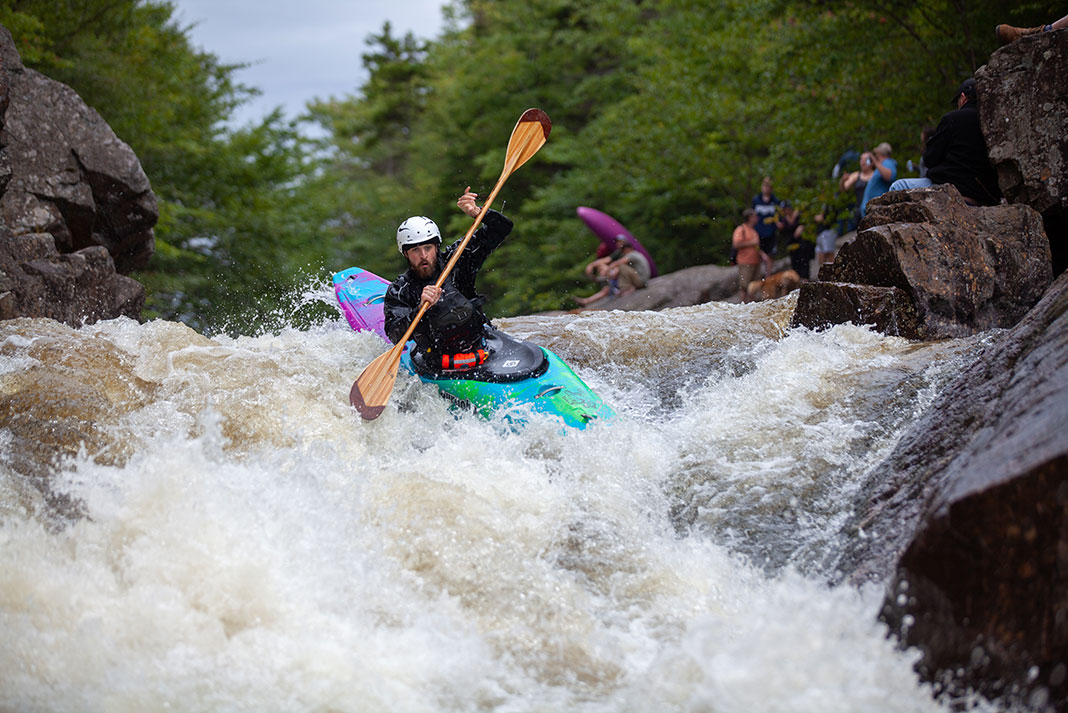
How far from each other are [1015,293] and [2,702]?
5700 mm

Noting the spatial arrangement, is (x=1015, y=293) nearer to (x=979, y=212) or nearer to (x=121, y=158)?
(x=979, y=212)

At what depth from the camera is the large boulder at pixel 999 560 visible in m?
2.22

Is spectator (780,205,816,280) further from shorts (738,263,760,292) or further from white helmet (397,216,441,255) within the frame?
white helmet (397,216,441,255)

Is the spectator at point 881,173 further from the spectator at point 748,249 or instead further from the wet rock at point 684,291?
the wet rock at point 684,291

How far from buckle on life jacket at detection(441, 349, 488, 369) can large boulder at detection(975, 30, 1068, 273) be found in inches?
147

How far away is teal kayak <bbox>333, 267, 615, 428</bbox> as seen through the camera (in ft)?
15.6

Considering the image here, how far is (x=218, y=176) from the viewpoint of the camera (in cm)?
1475

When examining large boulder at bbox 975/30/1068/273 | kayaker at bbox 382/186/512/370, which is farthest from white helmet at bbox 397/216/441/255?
large boulder at bbox 975/30/1068/273

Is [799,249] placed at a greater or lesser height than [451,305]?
lesser

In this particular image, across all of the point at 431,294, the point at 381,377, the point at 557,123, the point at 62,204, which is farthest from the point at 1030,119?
the point at 557,123

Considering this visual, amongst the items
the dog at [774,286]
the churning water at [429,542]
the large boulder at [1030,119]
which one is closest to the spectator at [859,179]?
the dog at [774,286]

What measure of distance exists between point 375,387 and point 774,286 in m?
6.55

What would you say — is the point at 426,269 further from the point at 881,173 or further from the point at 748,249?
the point at 748,249

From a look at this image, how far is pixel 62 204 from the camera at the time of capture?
24.8ft
